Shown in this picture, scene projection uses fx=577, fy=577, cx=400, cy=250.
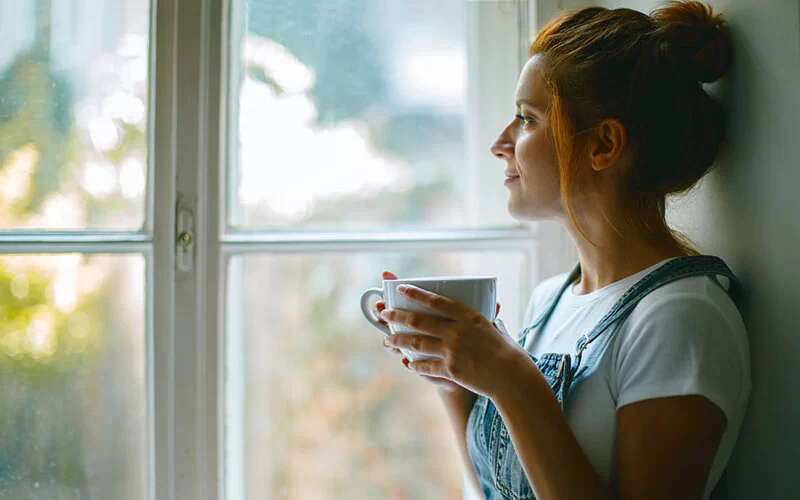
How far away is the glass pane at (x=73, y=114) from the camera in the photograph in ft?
3.04

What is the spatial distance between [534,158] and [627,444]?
0.38 metres

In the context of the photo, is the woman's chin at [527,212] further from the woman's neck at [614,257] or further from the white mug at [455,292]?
the white mug at [455,292]

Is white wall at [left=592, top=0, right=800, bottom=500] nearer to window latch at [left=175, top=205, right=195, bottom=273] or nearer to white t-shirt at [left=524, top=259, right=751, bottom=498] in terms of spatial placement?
white t-shirt at [left=524, top=259, right=751, bottom=498]

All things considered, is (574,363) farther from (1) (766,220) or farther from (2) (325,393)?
(2) (325,393)

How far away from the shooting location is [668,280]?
2.18 ft

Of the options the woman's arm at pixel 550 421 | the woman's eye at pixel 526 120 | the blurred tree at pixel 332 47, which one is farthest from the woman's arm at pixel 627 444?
the blurred tree at pixel 332 47

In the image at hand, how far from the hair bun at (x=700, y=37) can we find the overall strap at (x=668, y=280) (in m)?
0.23

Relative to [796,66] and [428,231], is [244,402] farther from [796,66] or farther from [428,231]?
[796,66]

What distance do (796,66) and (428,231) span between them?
0.58 meters

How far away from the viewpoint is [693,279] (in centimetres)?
66

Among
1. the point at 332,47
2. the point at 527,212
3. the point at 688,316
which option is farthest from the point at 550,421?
the point at 332,47

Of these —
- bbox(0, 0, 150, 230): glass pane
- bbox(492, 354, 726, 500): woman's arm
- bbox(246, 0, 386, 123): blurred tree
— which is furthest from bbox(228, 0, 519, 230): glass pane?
bbox(492, 354, 726, 500): woman's arm

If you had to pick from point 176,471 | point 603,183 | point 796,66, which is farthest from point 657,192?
point 176,471

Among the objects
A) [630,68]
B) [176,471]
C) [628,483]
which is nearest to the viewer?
[628,483]
